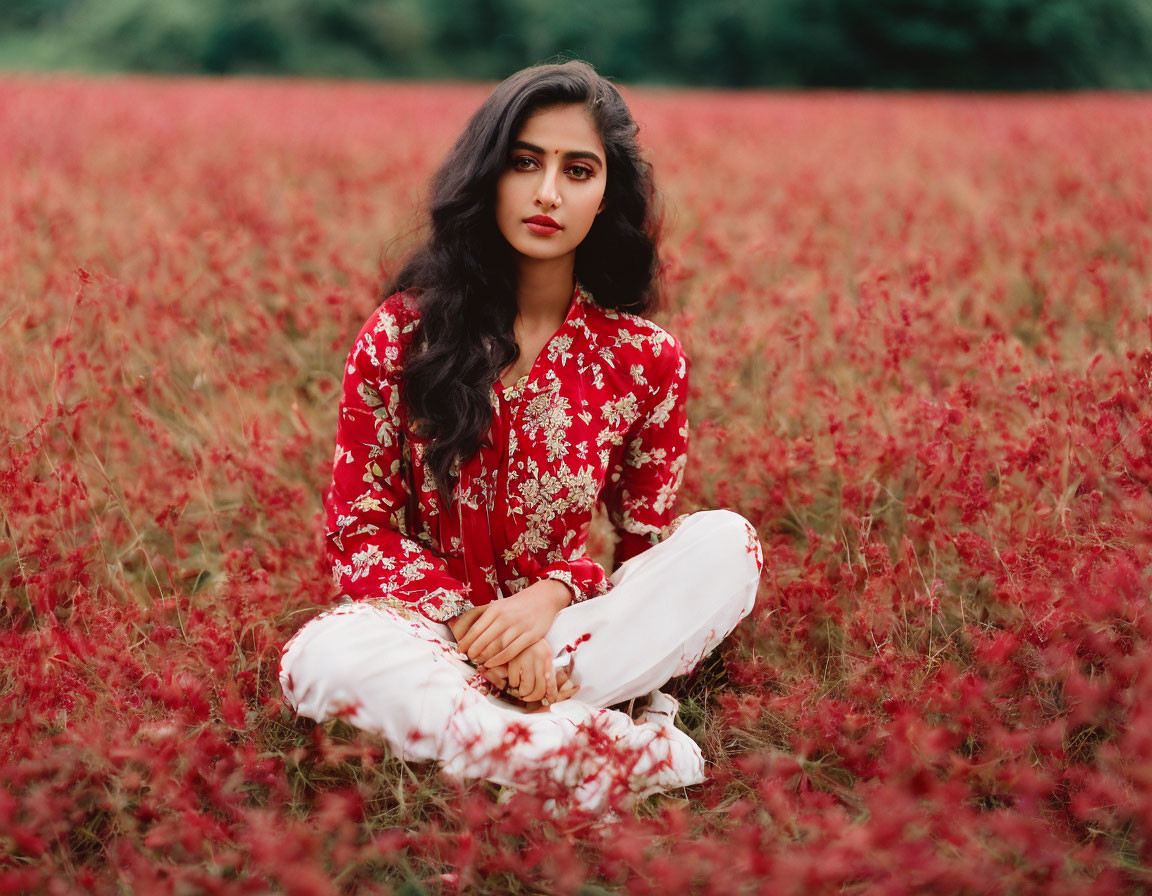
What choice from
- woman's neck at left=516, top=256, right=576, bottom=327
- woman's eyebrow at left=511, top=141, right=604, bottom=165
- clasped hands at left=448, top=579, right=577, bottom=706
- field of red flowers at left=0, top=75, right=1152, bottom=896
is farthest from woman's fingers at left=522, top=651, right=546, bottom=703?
woman's eyebrow at left=511, top=141, right=604, bottom=165

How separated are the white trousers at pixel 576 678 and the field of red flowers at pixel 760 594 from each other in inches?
2.8

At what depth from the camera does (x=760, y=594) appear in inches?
82.8

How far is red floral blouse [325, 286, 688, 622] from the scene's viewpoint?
5.89 feet

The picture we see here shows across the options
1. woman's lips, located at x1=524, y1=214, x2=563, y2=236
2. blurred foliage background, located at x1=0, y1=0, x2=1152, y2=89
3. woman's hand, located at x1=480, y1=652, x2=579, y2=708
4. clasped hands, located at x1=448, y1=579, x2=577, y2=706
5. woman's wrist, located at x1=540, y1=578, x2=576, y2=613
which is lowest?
woman's hand, located at x1=480, y1=652, x2=579, y2=708

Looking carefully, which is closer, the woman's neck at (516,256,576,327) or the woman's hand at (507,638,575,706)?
the woman's hand at (507,638,575,706)

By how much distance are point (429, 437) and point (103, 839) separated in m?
0.83

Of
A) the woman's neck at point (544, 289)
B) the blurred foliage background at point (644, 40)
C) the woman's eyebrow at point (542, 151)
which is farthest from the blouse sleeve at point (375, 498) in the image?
the blurred foliage background at point (644, 40)

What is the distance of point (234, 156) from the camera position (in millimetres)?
5578

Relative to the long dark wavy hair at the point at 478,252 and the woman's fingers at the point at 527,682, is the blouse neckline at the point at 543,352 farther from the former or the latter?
the woman's fingers at the point at 527,682

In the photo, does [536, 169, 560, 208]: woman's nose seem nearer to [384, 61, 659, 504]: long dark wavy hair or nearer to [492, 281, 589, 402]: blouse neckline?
[384, 61, 659, 504]: long dark wavy hair

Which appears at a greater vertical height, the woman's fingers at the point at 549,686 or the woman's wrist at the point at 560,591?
the woman's wrist at the point at 560,591

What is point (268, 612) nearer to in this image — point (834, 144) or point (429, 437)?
point (429, 437)

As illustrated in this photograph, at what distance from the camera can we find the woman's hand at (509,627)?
170 centimetres

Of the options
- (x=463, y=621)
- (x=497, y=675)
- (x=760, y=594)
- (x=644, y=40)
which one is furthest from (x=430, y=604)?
(x=644, y=40)
